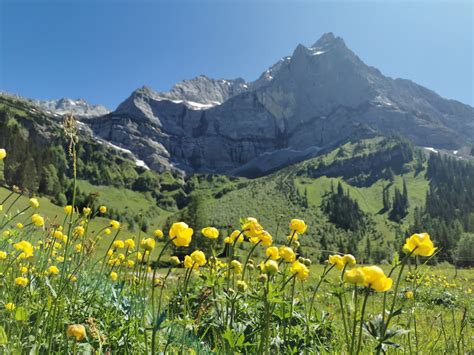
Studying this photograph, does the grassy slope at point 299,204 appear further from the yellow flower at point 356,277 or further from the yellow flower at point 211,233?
the yellow flower at point 356,277

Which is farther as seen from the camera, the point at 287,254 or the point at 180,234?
the point at 287,254

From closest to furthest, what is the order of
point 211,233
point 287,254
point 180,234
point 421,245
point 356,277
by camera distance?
1. point 356,277
2. point 421,245
3. point 180,234
4. point 287,254
5. point 211,233

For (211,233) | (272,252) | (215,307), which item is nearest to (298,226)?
(272,252)

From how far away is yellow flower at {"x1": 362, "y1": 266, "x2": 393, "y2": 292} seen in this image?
1.70 meters

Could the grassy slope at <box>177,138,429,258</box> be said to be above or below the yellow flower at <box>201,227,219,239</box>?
above

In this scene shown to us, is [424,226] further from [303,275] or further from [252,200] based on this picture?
[303,275]

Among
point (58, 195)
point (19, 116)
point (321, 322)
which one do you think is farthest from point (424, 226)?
point (19, 116)

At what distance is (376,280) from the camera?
172 centimetres

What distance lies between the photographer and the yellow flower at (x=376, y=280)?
67.1 inches

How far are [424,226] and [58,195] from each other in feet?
407

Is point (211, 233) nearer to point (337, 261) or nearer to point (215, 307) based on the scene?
point (215, 307)

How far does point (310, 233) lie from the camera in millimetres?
Result: 142625

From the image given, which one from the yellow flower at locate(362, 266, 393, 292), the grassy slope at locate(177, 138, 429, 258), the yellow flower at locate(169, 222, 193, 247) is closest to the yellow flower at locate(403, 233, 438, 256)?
the yellow flower at locate(362, 266, 393, 292)

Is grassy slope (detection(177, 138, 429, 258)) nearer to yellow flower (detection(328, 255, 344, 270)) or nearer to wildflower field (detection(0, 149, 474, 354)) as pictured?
wildflower field (detection(0, 149, 474, 354))
